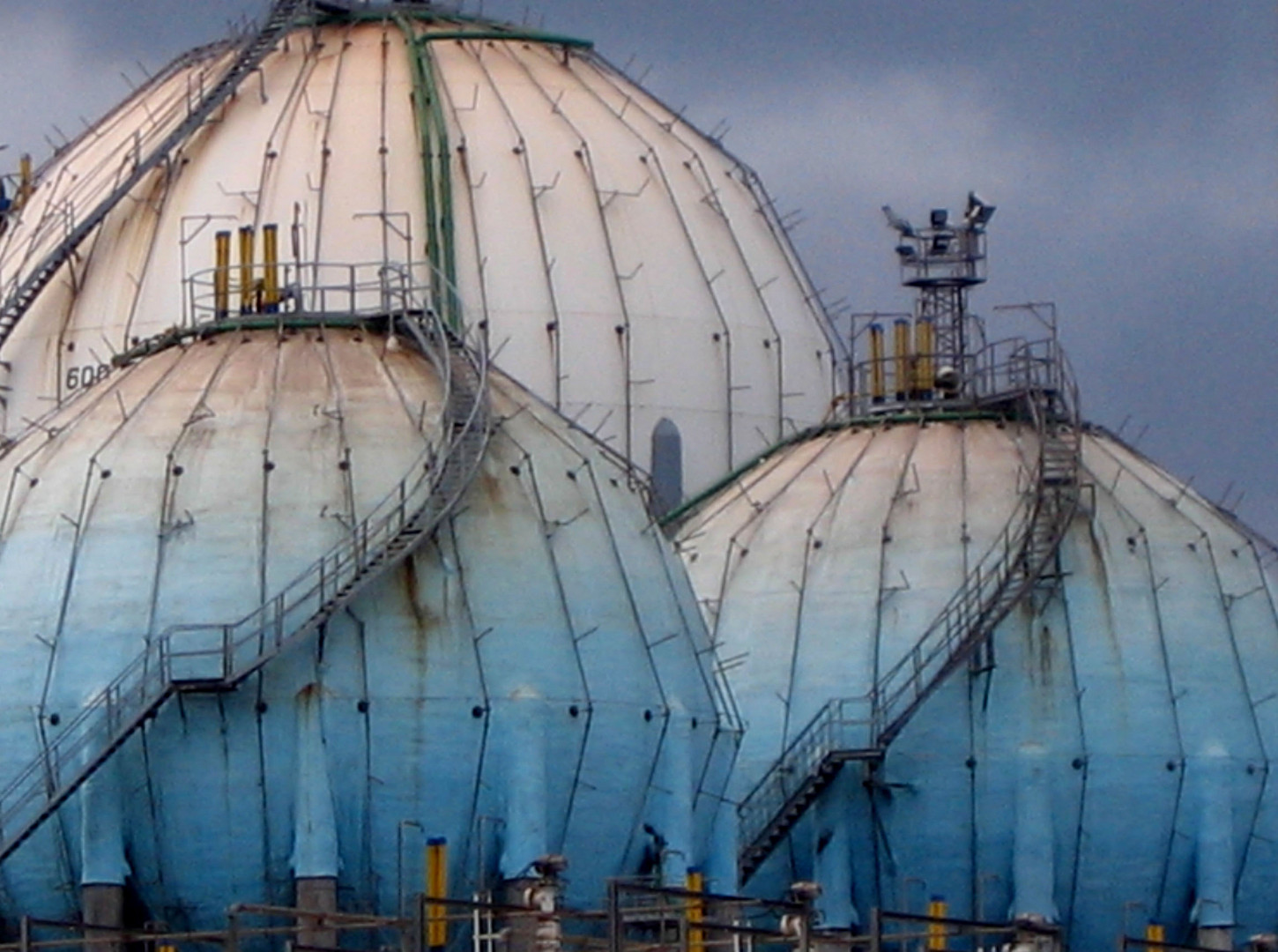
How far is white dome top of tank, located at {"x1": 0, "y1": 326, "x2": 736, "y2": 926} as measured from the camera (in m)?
98.5

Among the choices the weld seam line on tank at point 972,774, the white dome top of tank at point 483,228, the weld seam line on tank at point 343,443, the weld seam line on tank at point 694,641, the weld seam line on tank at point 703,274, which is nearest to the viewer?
the weld seam line on tank at point 343,443

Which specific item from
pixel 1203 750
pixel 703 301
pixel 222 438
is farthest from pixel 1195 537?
pixel 222 438

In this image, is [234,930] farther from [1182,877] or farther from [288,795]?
[1182,877]

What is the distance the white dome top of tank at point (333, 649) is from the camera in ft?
323

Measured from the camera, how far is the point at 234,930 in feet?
304

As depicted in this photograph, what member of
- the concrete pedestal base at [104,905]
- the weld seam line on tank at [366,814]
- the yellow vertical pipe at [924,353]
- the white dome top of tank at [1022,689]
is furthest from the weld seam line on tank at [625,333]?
the concrete pedestal base at [104,905]

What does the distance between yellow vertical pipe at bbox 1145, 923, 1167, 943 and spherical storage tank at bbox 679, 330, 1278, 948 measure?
13.8 inches

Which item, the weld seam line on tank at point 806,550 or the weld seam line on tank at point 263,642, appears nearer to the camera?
the weld seam line on tank at point 263,642

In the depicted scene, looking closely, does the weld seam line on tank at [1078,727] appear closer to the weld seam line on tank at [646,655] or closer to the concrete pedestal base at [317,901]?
the weld seam line on tank at [646,655]

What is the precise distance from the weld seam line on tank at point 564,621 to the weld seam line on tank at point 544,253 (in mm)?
19838

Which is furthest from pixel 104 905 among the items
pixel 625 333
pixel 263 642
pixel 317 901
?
pixel 625 333

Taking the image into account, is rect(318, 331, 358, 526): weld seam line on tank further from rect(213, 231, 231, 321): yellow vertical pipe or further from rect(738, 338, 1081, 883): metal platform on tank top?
rect(738, 338, 1081, 883): metal platform on tank top

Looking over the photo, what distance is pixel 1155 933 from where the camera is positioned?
367 ft

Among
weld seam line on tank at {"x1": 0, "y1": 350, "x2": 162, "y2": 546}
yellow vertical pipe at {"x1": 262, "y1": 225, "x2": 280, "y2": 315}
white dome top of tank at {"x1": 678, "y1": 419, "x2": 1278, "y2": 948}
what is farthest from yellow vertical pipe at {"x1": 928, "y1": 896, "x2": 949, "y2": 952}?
weld seam line on tank at {"x1": 0, "y1": 350, "x2": 162, "y2": 546}
